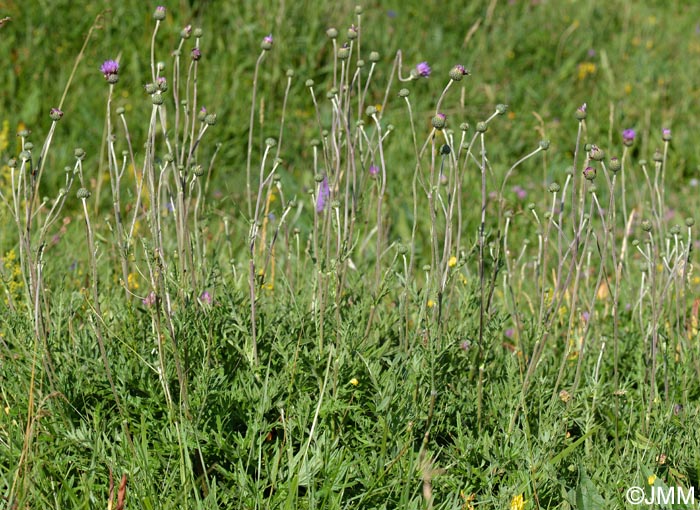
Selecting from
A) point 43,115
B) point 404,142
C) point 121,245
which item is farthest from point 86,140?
point 121,245

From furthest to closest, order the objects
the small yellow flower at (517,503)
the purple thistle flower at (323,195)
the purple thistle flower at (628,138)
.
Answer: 1. the purple thistle flower at (628,138)
2. the purple thistle flower at (323,195)
3. the small yellow flower at (517,503)

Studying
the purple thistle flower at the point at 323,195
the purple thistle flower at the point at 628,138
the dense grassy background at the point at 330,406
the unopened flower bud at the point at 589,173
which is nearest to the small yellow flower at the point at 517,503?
the dense grassy background at the point at 330,406

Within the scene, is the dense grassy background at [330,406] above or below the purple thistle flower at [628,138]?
below

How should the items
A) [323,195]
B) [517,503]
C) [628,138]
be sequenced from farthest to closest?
[323,195] → [628,138] → [517,503]

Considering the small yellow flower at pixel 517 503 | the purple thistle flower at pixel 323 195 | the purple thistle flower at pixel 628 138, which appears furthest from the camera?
the purple thistle flower at pixel 628 138

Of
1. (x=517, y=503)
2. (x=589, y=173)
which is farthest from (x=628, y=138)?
(x=517, y=503)

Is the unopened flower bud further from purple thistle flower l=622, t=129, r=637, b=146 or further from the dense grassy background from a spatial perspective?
purple thistle flower l=622, t=129, r=637, b=146

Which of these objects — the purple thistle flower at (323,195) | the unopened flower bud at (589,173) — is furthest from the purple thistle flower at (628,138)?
the purple thistle flower at (323,195)

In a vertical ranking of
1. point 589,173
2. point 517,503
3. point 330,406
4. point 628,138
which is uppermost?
point 589,173

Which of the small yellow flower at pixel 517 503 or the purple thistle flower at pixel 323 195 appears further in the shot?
the purple thistle flower at pixel 323 195

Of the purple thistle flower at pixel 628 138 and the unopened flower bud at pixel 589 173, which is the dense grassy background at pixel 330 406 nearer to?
the purple thistle flower at pixel 628 138

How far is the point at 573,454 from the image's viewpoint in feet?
7.50

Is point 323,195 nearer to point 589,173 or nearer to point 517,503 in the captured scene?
point 589,173

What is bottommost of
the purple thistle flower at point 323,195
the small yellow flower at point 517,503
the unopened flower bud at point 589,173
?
the small yellow flower at point 517,503
